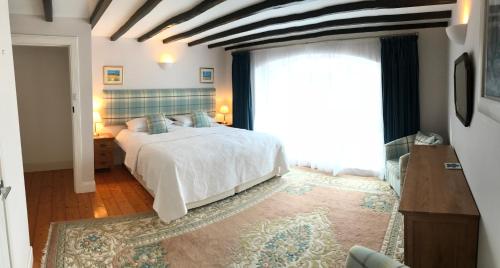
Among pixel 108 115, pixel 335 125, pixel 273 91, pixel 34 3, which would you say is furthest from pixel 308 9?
pixel 108 115

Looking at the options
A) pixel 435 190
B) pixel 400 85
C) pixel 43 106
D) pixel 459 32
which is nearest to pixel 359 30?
pixel 400 85

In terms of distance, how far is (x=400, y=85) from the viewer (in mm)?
4566

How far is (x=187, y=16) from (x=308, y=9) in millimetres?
1314

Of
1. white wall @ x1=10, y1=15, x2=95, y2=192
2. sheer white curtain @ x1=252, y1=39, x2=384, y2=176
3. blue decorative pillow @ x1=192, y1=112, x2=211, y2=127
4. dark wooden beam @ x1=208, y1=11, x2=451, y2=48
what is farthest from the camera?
blue decorative pillow @ x1=192, y1=112, x2=211, y2=127

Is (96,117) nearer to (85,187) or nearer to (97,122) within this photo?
(97,122)

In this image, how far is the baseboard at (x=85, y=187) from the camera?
176 inches

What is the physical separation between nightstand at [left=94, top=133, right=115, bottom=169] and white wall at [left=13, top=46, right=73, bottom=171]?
841 millimetres

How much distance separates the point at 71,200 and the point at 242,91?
138 inches

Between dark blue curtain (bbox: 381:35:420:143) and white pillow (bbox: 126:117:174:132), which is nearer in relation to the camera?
dark blue curtain (bbox: 381:35:420:143)

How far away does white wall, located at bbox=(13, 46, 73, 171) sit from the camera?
5352 mm

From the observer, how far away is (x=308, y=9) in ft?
12.1

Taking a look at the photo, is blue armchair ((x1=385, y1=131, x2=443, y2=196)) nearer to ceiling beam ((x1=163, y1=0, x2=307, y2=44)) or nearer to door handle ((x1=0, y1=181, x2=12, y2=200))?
ceiling beam ((x1=163, y1=0, x2=307, y2=44))

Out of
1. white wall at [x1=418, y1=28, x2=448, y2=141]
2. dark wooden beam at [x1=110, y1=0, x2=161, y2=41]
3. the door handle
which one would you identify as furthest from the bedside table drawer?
white wall at [x1=418, y1=28, x2=448, y2=141]

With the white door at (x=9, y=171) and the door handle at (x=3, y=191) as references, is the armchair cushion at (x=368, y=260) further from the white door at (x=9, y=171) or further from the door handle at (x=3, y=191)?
the door handle at (x=3, y=191)
